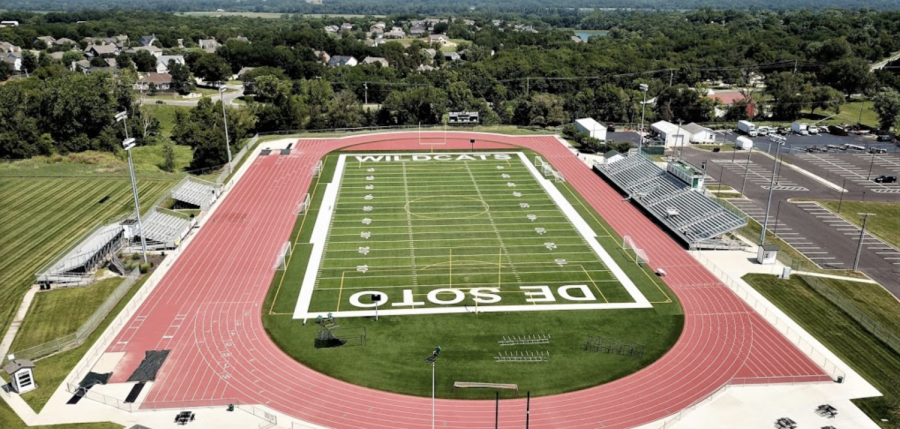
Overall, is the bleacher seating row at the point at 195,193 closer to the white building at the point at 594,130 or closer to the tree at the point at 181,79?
the white building at the point at 594,130

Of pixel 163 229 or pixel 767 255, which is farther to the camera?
pixel 163 229

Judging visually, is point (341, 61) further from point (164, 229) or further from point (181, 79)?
point (164, 229)

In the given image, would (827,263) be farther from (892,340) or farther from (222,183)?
(222,183)

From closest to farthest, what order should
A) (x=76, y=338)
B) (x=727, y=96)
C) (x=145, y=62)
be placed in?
1. (x=76, y=338)
2. (x=727, y=96)
3. (x=145, y=62)

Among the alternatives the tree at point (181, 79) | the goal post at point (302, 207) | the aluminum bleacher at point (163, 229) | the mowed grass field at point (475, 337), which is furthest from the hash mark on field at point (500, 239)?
the tree at point (181, 79)

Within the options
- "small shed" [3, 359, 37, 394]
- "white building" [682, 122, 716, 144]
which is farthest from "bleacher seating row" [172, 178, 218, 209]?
"white building" [682, 122, 716, 144]

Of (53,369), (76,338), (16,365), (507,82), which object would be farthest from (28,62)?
(16,365)
